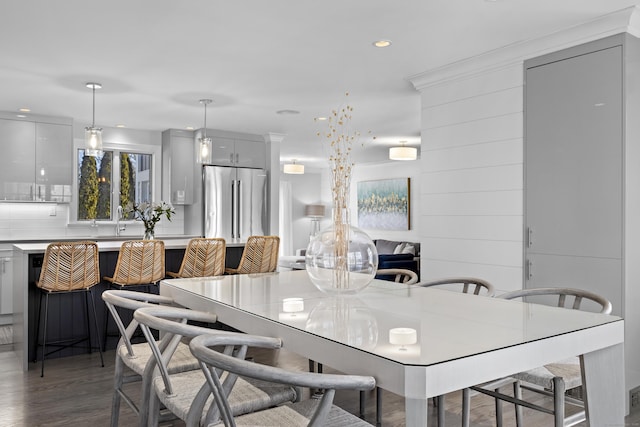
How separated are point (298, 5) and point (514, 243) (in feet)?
7.22

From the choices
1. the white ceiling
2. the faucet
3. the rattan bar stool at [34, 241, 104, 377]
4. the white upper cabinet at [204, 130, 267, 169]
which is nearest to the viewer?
the white ceiling

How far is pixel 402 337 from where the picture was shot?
1.43 meters

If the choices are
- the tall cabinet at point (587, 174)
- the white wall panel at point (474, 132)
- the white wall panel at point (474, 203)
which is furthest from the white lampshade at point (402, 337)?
the white wall panel at point (474, 132)

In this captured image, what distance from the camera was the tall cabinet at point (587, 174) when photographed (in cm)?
310

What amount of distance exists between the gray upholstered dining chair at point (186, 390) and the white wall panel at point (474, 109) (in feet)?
9.11

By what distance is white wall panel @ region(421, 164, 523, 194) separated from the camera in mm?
3705

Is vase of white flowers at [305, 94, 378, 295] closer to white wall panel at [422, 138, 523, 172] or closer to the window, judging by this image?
white wall panel at [422, 138, 523, 172]

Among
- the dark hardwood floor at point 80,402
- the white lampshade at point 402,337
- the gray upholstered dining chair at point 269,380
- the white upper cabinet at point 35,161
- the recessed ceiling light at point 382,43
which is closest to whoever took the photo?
the gray upholstered dining chair at point 269,380

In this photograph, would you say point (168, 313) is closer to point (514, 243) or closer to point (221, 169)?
point (514, 243)

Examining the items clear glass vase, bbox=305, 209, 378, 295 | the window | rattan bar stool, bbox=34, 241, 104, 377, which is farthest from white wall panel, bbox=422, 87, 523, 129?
the window

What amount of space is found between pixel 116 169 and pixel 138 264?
11.3 feet

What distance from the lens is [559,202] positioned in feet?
11.2

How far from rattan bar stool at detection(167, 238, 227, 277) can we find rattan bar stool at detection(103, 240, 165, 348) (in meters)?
0.21

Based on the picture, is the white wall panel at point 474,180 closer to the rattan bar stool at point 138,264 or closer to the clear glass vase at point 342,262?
the clear glass vase at point 342,262
